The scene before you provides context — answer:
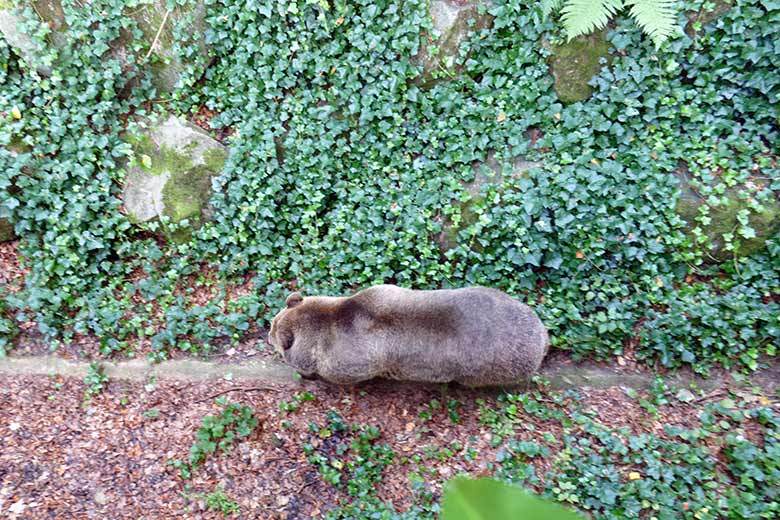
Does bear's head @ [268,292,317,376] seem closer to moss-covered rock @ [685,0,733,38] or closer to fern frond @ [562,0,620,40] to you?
fern frond @ [562,0,620,40]

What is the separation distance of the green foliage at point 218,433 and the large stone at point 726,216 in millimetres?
4872

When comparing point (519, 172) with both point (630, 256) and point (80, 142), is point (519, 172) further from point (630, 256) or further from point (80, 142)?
point (80, 142)

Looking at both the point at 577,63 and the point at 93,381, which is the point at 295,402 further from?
the point at 577,63

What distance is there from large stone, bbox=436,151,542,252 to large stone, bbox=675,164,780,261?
58.7 inches

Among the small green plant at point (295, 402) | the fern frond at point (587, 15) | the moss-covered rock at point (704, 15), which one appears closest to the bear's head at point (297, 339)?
the small green plant at point (295, 402)

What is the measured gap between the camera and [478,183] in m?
5.66

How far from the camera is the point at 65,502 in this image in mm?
4863

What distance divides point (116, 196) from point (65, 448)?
2.76 metres

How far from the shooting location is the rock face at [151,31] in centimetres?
567

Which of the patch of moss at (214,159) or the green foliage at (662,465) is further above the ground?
the patch of moss at (214,159)

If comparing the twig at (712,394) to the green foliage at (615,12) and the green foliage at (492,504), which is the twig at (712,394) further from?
the green foliage at (492,504)

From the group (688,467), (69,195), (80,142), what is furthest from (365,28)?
(688,467)

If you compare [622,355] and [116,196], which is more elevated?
[116,196]

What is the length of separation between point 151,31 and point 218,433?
452cm
